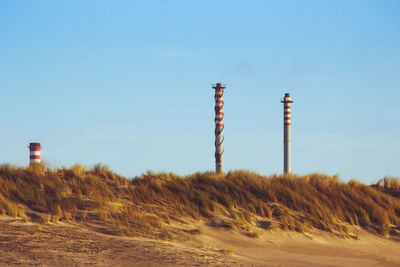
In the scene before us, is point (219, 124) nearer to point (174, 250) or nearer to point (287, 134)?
point (287, 134)

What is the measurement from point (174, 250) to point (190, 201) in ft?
14.2

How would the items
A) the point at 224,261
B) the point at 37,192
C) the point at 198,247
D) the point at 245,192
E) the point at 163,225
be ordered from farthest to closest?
the point at 245,192 < the point at 37,192 < the point at 163,225 < the point at 198,247 < the point at 224,261

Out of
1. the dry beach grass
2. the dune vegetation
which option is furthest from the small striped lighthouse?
the dry beach grass

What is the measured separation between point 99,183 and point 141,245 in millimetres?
4649

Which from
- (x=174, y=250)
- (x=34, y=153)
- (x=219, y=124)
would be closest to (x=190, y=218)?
(x=174, y=250)

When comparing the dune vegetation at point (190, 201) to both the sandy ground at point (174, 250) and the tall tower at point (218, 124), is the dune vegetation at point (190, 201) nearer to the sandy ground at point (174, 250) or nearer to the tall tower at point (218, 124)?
the sandy ground at point (174, 250)

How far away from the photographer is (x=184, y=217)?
497 inches

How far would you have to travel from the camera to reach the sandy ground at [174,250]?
8.69 m

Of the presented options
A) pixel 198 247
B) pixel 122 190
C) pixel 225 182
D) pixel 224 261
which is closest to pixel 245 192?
pixel 225 182

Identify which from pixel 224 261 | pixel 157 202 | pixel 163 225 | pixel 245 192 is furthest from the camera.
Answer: pixel 245 192

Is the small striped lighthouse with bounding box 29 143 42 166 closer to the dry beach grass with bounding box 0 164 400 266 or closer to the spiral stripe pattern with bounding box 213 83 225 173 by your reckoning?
the dry beach grass with bounding box 0 164 400 266

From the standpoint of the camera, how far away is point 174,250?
9430 millimetres

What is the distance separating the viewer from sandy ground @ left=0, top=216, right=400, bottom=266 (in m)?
8.69

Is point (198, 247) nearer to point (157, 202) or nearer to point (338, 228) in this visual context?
point (157, 202)
